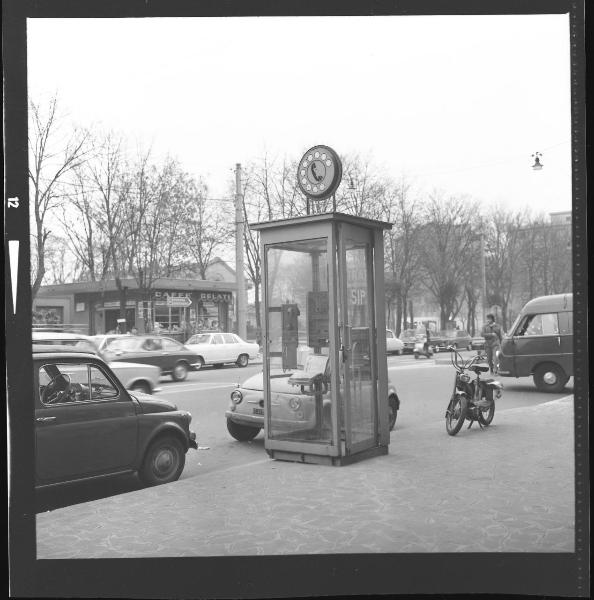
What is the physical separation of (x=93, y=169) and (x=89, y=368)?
5.22ft

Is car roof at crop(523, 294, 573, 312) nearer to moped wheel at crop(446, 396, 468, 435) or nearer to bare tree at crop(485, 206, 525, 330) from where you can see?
bare tree at crop(485, 206, 525, 330)

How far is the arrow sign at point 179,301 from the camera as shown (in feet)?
20.2

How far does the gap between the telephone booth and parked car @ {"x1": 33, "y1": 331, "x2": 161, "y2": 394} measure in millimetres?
1242

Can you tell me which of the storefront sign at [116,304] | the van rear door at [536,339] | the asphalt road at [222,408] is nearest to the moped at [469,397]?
the asphalt road at [222,408]

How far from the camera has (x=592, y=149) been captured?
14.7ft

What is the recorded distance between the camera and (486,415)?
336 inches

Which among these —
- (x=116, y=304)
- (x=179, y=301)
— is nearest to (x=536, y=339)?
(x=179, y=301)

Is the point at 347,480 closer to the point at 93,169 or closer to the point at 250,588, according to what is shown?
the point at 250,588

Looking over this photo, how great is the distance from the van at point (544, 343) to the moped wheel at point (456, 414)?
0.74 m

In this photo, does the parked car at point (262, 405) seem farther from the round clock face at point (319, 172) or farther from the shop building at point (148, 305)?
the round clock face at point (319, 172)

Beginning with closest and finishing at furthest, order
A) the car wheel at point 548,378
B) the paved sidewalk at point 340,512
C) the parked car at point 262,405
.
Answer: the paved sidewalk at point 340,512, the parked car at point 262,405, the car wheel at point 548,378

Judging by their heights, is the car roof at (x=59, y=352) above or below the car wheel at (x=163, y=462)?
above

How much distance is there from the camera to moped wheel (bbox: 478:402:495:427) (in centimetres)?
818

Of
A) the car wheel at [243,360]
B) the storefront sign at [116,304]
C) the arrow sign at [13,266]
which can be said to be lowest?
the car wheel at [243,360]
